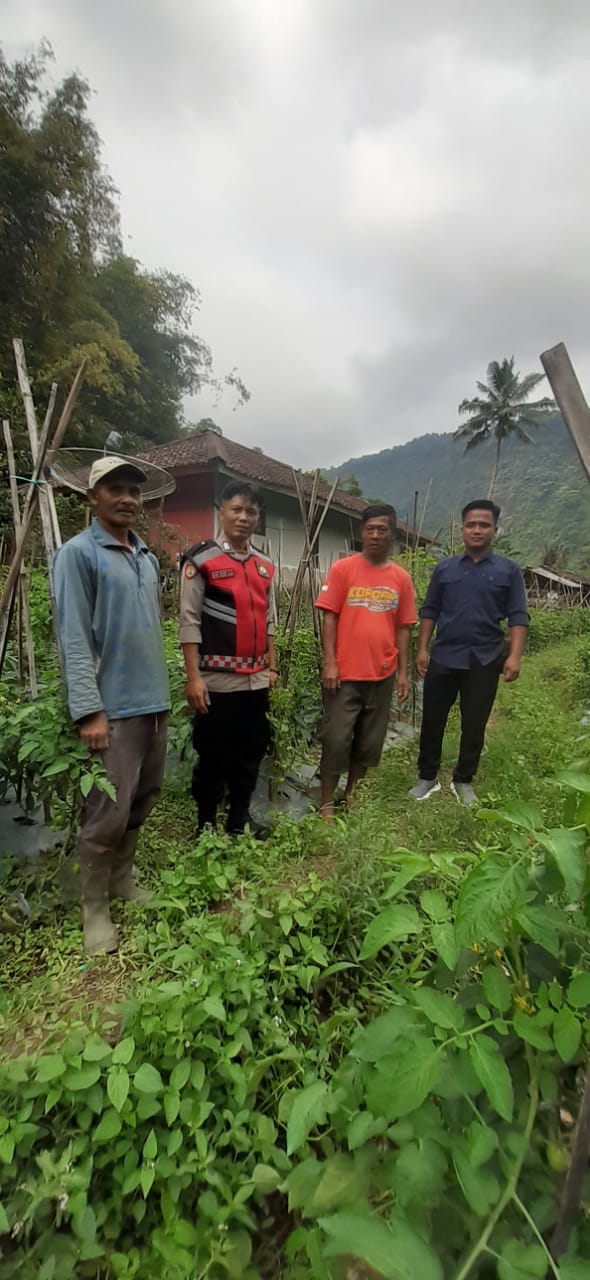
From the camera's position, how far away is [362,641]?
9.77 feet

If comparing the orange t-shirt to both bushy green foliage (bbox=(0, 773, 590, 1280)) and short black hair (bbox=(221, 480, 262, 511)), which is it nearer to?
short black hair (bbox=(221, 480, 262, 511))

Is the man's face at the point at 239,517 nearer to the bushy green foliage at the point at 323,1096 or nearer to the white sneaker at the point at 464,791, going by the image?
the bushy green foliage at the point at 323,1096

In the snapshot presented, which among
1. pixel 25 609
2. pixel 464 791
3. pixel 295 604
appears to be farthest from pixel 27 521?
pixel 464 791

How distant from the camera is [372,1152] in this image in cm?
99

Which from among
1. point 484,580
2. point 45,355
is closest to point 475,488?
point 45,355

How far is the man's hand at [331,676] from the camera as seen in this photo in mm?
→ 3009

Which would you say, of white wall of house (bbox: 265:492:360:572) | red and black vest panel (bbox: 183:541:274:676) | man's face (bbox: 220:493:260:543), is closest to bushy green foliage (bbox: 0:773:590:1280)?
red and black vest panel (bbox: 183:541:274:676)

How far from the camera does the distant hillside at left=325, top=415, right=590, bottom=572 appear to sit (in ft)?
139

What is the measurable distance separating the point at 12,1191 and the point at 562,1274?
1.17 m

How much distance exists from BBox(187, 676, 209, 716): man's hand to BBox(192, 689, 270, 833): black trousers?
0.09 meters

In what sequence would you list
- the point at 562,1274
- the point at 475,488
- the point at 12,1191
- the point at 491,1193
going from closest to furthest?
the point at 562,1274 → the point at 491,1193 → the point at 12,1191 → the point at 475,488

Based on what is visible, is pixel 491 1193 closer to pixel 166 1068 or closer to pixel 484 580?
pixel 166 1068

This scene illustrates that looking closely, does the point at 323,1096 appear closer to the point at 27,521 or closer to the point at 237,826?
the point at 237,826

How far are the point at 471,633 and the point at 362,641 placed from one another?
0.76 m
